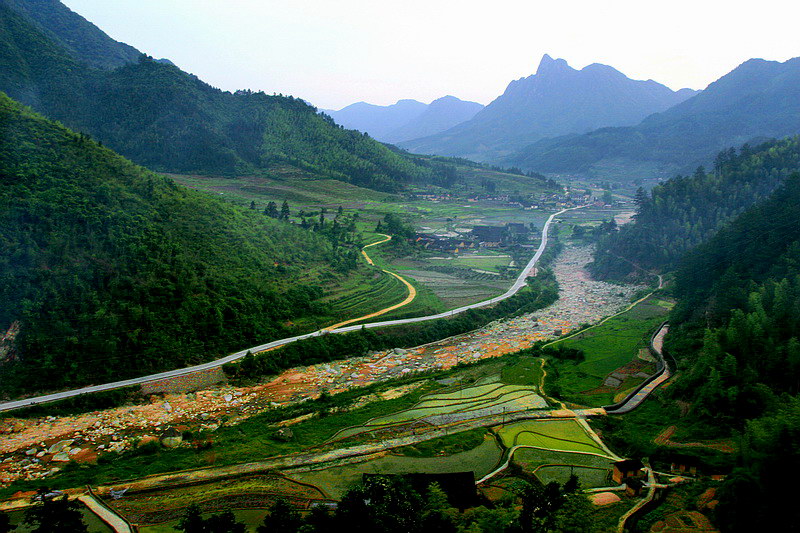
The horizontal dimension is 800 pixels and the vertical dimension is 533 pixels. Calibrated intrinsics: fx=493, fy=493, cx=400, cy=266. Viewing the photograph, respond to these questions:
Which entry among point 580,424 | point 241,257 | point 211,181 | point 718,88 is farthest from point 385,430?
point 718,88

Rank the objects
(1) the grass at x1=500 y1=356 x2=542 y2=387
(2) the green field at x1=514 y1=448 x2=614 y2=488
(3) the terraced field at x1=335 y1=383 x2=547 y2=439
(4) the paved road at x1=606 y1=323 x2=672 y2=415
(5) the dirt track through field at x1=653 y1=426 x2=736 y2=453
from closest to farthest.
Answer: (2) the green field at x1=514 y1=448 x2=614 y2=488 < (5) the dirt track through field at x1=653 y1=426 x2=736 y2=453 < (3) the terraced field at x1=335 y1=383 x2=547 y2=439 < (4) the paved road at x1=606 y1=323 x2=672 y2=415 < (1) the grass at x1=500 y1=356 x2=542 y2=387

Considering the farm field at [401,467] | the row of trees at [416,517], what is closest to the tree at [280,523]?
the row of trees at [416,517]

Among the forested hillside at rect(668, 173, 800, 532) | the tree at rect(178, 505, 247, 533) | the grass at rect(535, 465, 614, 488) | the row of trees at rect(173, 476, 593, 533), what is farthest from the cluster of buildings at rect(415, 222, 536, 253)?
the tree at rect(178, 505, 247, 533)

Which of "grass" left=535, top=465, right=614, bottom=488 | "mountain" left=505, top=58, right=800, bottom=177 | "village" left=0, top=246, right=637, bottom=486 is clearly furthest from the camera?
"mountain" left=505, top=58, right=800, bottom=177

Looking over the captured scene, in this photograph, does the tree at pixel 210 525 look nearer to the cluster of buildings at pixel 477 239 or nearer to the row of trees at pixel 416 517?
the row of trees at pixel 416 517

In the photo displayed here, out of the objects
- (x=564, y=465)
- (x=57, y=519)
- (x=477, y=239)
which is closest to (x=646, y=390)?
(x=564, y=465)

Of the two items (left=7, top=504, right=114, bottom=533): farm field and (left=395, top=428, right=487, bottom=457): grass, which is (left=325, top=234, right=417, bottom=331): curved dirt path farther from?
(left=7, top=504, right=114, bottom=533): farm field

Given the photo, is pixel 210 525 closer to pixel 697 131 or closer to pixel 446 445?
pixel 446 445
